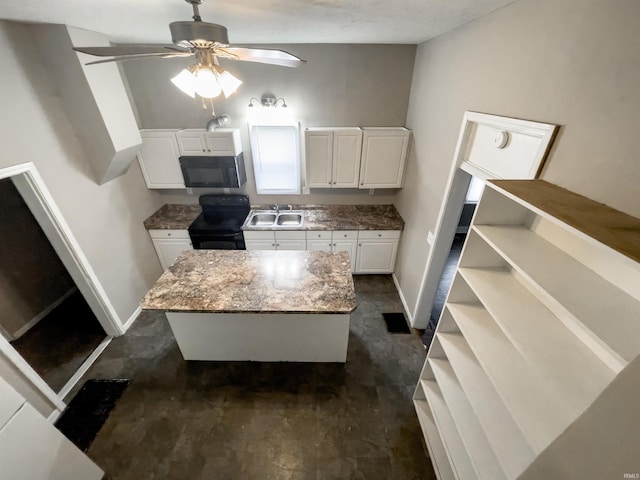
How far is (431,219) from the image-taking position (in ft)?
8.13

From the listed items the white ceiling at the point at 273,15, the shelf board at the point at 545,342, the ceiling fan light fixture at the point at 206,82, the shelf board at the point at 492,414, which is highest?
the white ceiling at the point at 273,15

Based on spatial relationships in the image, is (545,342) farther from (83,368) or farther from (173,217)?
(173,217)

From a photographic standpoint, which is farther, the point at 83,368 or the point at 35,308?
the point at 35,308

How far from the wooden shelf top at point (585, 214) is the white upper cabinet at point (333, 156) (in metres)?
2.14

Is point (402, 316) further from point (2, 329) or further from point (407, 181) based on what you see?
point (2, 329)

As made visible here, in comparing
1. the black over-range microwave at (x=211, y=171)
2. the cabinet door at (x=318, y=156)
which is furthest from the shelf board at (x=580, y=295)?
the black over-range microwave at (x=211, y=171)

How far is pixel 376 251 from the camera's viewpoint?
3498 mm

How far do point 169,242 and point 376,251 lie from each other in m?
2.83

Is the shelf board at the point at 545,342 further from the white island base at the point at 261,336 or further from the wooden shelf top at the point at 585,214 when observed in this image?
the white island base at the point at 261,336

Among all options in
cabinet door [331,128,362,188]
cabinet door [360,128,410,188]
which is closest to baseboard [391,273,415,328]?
cabinet door [360,128,410,188]

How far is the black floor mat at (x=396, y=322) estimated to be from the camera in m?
2.90

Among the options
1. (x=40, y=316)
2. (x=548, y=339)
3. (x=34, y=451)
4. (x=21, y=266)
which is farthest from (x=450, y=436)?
(x=21, y=266)

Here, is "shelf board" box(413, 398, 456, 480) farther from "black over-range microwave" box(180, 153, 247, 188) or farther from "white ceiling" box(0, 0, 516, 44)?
"black over-range microwave" box(180, 153, 247, 188)

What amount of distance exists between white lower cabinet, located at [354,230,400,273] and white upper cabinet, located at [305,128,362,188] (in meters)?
0.71
